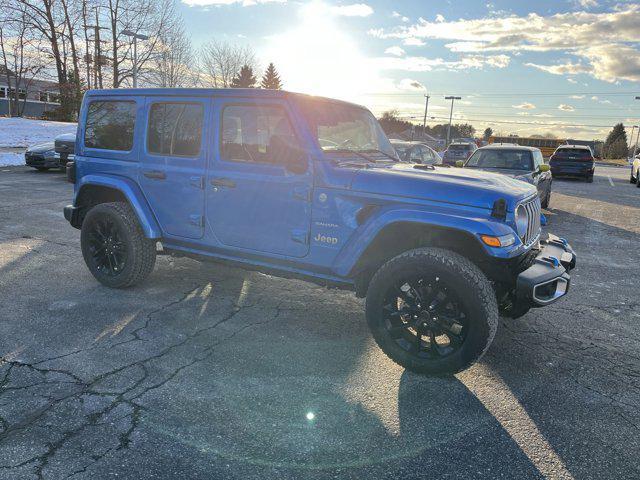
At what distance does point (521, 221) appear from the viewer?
3307 millimetres

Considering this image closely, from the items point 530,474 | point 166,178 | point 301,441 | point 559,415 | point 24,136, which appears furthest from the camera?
point 24,136

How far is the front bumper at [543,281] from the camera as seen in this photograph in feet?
9.92

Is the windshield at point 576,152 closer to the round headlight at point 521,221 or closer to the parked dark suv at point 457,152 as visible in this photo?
the parked dark suv at point 457,152

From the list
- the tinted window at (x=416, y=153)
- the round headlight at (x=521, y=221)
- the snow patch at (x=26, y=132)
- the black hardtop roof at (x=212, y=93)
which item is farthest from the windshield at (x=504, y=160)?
the snow patch at (x=26, y=132)

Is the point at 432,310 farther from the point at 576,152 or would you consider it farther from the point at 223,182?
the point at 576,152

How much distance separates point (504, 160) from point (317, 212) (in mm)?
8070

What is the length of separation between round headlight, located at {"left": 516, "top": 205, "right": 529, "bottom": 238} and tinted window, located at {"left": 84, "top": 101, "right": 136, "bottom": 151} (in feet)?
11.8

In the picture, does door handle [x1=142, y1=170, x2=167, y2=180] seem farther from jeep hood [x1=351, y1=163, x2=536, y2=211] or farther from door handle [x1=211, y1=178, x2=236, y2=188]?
jeep hood [x1=351, y1=163, x2=536, y2=211]

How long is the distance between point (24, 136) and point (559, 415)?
3042cm

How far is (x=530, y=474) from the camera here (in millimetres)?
2355

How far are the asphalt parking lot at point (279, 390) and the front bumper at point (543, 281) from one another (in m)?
0.61

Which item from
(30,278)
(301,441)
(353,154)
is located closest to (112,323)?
(30,278)

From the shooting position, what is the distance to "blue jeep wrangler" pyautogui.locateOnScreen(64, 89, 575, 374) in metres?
3.14

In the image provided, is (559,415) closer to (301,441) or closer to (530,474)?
(530,474)
